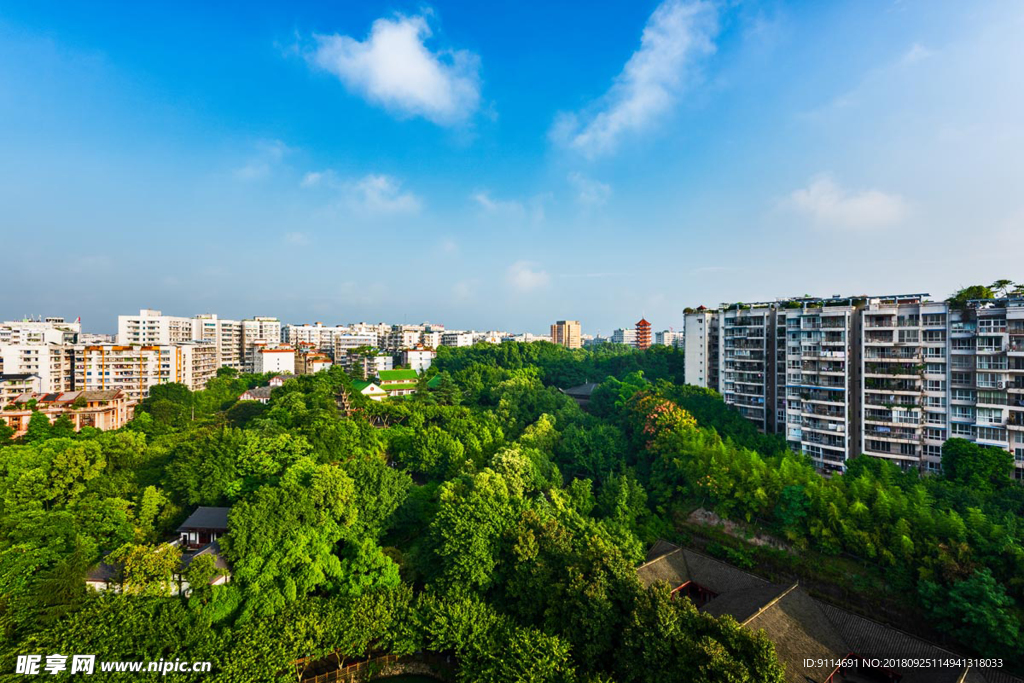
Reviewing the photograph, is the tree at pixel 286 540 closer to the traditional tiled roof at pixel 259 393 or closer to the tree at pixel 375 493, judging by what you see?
the tree at pixel 375 493

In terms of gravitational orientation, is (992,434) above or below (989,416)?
below

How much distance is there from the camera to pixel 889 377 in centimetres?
2395

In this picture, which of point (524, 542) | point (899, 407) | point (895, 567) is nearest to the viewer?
point (524, 542)

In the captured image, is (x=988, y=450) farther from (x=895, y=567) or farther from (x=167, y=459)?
(x=167, y=459)

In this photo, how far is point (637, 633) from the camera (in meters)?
11.4

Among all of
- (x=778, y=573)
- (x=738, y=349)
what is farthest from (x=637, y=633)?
(x=738, y=349)

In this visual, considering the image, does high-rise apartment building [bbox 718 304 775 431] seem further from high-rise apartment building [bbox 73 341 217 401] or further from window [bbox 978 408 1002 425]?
high-rise apartment building [bbox 73 341 217 401]

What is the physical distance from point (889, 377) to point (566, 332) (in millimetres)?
82046

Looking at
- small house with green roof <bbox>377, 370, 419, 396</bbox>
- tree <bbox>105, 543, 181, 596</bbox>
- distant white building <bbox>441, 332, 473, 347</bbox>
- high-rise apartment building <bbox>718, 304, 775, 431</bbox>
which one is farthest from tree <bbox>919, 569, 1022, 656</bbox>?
distant white building <bbox>441, 332, 473, 347</bbox>

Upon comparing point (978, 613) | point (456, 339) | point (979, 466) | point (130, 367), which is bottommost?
point (978, 613)

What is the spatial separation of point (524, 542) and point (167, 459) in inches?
601

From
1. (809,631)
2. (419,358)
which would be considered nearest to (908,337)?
(809,631)

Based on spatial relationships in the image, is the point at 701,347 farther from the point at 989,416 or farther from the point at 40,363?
the point at 40,363

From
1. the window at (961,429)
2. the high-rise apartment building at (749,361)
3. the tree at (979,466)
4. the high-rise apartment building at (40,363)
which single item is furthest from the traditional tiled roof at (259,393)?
the window at (961,429)
